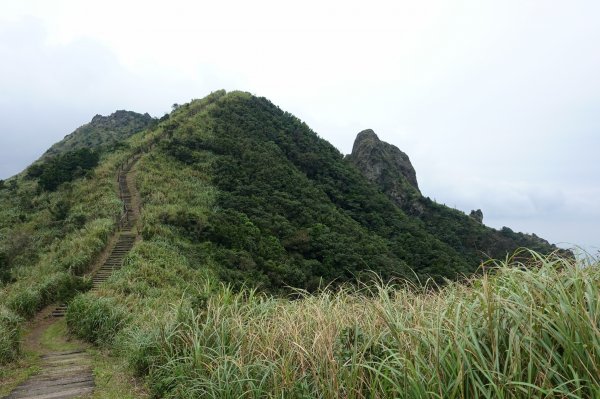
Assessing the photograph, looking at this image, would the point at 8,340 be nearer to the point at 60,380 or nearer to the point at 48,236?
the point at 60,380

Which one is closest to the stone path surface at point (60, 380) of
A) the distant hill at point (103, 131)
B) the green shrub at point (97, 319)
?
the green shrub at point (97, 319)

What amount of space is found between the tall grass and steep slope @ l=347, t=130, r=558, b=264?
33739mm

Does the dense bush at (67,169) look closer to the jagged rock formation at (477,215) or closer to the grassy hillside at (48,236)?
the grassy hillside at (48,236)

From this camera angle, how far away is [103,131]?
2623 inches

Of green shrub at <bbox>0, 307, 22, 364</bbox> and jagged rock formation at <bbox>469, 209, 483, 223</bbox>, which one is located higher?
jagged rock formation at <bbox>469, 209, 483, 223</bbox>

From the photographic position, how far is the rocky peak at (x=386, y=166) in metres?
56.4

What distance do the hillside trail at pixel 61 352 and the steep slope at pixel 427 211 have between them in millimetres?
28838

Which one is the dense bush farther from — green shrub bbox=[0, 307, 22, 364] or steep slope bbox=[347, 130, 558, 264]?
steep slope bbox=[347, 130, 558, 264]

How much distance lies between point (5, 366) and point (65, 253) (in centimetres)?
1150

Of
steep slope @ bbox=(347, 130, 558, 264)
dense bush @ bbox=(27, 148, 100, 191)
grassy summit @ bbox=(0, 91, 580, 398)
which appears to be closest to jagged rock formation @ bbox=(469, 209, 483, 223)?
steep slope @ bbox=(347, 130, 558, 264)

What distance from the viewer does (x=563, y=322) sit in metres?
2.42

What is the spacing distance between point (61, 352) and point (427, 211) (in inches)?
1883

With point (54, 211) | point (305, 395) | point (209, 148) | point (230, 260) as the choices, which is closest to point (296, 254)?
point (230, 260)

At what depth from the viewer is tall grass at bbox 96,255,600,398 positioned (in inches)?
94.3
